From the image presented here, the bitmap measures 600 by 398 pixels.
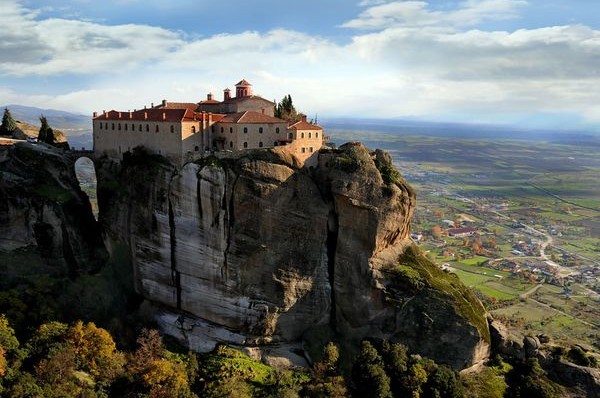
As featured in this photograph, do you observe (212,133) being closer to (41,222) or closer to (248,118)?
(248,118)

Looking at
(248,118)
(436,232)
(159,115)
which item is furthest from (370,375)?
(436,232)

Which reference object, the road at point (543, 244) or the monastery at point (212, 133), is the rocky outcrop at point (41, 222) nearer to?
Result: the monastery at point (212, 133)

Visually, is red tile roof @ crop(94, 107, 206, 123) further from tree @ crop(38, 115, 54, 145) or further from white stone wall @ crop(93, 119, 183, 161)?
tree @ crop(38, 115, 54, 145)

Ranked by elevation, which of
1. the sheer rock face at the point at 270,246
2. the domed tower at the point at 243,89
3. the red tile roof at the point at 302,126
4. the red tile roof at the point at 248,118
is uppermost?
the domed tower at the point at 243,89

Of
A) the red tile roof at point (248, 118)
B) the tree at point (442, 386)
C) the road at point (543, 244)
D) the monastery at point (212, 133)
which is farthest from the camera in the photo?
the road at point (543, 244)

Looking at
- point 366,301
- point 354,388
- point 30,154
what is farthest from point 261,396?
point 30,154

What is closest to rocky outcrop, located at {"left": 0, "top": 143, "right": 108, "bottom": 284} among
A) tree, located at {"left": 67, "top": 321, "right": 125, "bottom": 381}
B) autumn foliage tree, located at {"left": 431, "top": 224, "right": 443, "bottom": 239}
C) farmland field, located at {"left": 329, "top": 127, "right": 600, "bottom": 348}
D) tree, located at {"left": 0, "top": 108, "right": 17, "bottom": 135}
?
tree, located at {"left": 67, "top": 321, "right": 125, "bottom": 381}

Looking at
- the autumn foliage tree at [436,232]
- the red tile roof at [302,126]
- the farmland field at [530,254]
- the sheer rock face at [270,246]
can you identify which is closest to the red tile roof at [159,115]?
the sheer rock face at [270,246]
